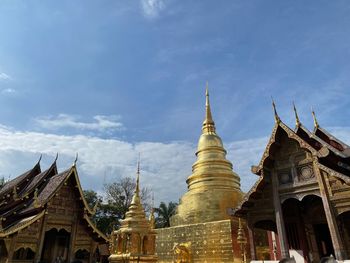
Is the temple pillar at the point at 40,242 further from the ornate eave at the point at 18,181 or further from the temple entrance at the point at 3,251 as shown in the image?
the ornate eave at the point at 18,181

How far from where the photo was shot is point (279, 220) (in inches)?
433

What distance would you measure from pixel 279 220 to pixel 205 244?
24.8 feet

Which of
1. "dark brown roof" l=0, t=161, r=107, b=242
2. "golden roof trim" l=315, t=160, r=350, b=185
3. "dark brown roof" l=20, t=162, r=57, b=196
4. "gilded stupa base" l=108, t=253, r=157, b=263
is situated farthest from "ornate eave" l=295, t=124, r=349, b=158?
"dark brown roof" l=20, t=162, r=57, b=196

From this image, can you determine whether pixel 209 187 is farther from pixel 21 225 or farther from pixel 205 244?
pixel 21 225

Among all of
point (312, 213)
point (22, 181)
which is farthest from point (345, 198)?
point (22, 181)

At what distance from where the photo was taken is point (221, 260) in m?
16.4

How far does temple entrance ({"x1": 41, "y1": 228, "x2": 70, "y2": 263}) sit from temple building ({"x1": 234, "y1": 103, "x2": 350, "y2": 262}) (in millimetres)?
10850

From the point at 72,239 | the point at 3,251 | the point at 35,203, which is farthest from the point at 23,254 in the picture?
the point at 35,203

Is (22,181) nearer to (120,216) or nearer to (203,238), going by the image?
(203,238)

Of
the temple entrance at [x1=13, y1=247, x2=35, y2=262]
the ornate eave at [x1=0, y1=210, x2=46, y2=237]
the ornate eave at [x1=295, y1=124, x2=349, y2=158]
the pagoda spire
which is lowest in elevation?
the temple entrance at [x1=13, y1=247, x2=35, y2=262]

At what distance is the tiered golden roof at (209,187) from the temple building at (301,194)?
5998 millimetres

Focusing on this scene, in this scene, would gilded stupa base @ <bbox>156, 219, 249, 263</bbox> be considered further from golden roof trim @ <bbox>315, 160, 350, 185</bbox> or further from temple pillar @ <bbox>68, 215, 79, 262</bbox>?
golden roof trim @ <bbox>315, 160, 350, 185</bbox>

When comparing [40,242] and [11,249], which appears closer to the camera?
[11,249]

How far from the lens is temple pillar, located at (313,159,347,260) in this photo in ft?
30.6
